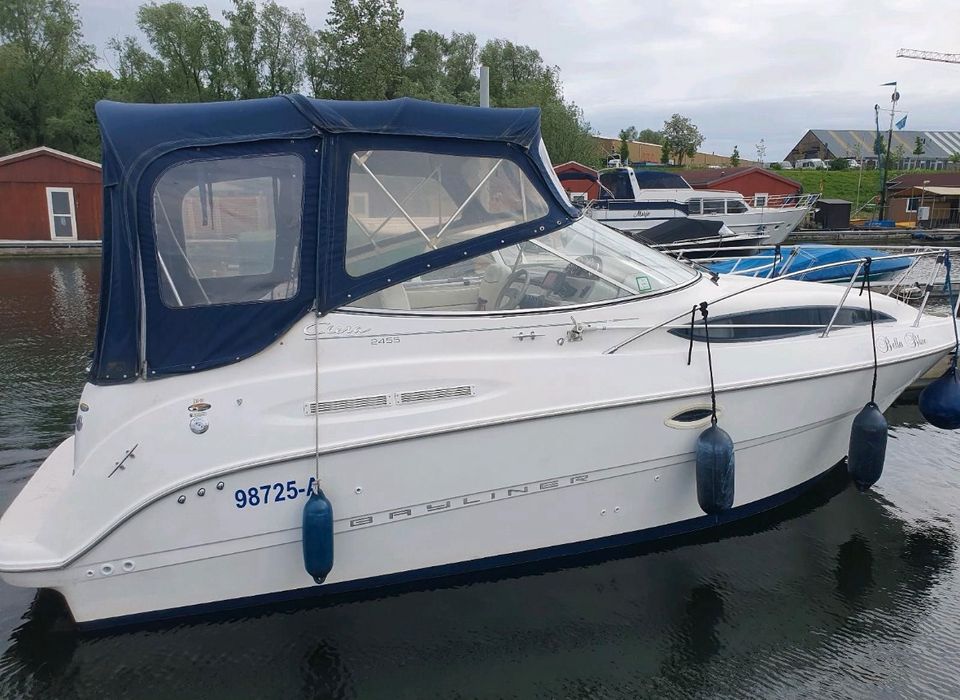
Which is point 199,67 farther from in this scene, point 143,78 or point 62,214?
point 62,214

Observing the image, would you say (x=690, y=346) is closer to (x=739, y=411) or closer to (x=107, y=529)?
(x=739, y=411)

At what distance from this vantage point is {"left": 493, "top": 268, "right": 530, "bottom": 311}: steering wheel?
14.4 feet

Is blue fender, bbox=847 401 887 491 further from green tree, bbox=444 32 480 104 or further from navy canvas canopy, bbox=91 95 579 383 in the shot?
green tree, bbox=444 32 480 104

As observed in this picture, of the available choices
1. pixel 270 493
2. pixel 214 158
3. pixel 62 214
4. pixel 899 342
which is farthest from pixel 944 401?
pixel 62 214

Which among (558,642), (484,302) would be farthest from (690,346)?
(558,642)

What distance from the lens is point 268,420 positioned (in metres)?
3.75

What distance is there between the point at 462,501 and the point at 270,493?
1.03 m

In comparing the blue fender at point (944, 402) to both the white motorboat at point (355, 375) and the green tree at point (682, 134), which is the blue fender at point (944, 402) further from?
the green tree at point (682, 134)

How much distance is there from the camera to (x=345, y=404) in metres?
3.86

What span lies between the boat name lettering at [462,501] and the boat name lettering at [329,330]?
98cm

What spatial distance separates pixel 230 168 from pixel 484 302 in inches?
63.1

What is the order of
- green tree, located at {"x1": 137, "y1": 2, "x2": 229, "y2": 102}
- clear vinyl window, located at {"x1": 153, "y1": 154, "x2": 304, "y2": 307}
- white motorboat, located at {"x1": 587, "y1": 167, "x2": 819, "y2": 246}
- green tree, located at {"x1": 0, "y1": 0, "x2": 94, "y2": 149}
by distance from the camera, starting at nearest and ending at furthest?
clear vinyl window, located at {"x1": 153, "y1": 154, "x2": 304, "y2": 307} < white motorboat, located at {"x1": 587, "y1": 167, "x2": 819, "y2": 246} < green tree, located at {"x1": 0, "y1": 0, "x2": 94, "y2": 149} < green tree, located at {"x1": 137, "y1": 2, "x2": 229, "y2": 102}

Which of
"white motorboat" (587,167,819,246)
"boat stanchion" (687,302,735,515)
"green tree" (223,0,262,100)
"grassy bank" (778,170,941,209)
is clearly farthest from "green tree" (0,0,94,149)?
"grassy bank" (778,170,941,209)

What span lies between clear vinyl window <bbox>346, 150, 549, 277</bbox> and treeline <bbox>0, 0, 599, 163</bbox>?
32646 millimetres
